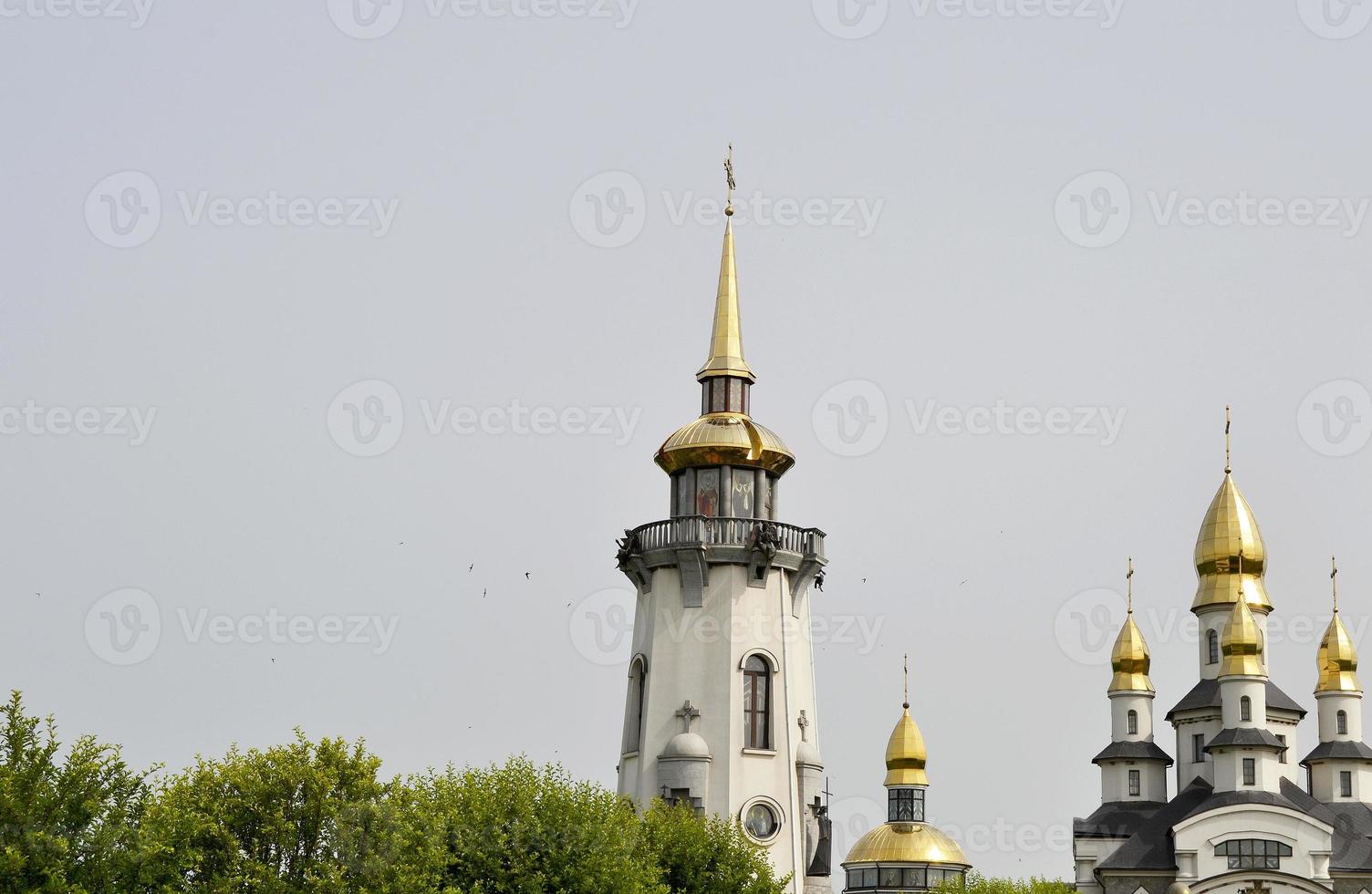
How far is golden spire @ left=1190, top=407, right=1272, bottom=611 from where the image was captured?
324ft

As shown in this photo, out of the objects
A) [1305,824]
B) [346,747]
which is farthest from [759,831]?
[1305,824]

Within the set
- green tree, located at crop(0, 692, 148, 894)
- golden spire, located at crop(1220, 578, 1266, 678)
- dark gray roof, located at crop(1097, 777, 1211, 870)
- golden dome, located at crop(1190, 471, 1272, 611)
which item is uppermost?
golden dome, located at crop(1190, 471, 1272, 611)

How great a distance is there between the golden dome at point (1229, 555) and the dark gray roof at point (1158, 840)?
933 centimetres

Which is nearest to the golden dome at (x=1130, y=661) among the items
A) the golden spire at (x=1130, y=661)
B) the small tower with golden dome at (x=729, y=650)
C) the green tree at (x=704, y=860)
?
the golden spire at (x=1130, y=661)

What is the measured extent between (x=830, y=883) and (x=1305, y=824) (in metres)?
32.9

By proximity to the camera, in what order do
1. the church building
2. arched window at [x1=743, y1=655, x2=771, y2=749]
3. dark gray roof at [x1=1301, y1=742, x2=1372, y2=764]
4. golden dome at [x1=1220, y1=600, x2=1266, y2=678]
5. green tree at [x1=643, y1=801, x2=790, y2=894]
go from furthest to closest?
1. dark gray roof at [x1=1301, y1=742, x2=1372, y2=764]
2. golden dome at [x1=1220, y1=600, x2=1266, y2=678]
3. the church building
4. arched window at [x1=743, y1=655, x2=771, y2=749]
5. green tree at [x1=643, y1=801, x2=790, y2=894]

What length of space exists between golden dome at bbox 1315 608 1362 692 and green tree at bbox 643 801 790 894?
5286 centimetres

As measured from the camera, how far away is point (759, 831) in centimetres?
6184

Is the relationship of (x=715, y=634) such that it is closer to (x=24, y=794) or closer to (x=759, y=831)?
(x=759, y=831)

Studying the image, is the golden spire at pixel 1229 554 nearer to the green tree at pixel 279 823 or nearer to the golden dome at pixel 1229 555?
the golden dome at pixel 1229 555

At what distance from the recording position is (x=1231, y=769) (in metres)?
90.9

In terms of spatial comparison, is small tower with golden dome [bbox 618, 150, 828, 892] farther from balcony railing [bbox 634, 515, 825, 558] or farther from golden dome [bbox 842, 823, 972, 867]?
golden dome [bbox 842, 823, 972, 867]

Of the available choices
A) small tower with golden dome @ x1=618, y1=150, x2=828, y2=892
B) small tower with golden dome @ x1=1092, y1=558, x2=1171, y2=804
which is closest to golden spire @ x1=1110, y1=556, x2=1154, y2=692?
small tower with golden dome @ x1=1092, y1=558, x2=1171, y2=804

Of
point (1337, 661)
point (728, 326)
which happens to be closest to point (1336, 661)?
point (1337, 661)
